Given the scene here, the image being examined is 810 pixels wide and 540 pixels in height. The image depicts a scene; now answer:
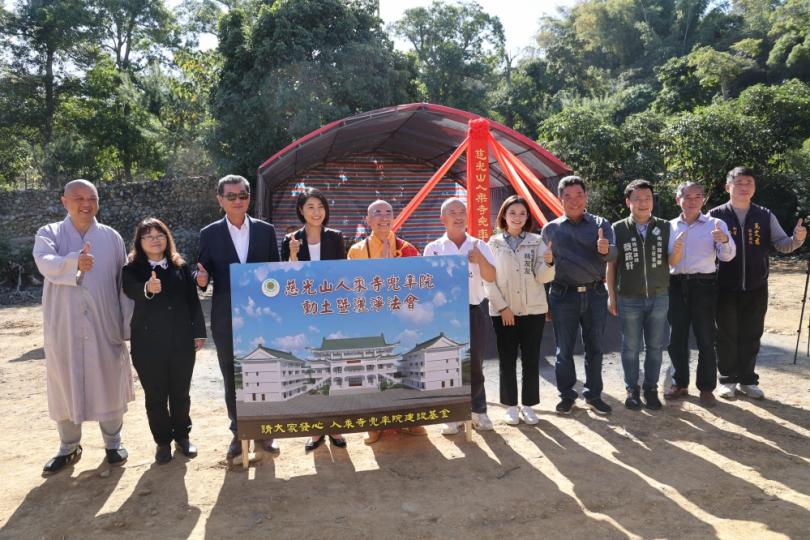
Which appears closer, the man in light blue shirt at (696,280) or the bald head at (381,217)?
the bald head at (381,217)

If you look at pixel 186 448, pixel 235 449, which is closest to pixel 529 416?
pixel 235 449

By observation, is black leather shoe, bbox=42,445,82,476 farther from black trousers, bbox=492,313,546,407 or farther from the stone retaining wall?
the stone retaining wall

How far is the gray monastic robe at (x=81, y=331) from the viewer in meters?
3.00

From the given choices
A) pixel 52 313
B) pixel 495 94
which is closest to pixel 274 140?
pixel 52 313

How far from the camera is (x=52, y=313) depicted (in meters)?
3.01

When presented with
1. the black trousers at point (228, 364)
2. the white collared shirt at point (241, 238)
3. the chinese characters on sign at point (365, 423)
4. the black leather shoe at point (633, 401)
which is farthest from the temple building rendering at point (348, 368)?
the black leather shoe at point (633, 401)

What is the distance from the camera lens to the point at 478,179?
758 cm

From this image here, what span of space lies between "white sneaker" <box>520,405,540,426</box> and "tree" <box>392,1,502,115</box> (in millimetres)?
19462

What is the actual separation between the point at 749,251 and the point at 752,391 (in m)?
0.98

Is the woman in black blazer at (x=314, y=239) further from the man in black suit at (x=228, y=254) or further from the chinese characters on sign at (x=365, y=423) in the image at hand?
the chinese characters on sign at (x=365, y=423)

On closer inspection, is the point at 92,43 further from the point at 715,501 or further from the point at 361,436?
the point at 715,501

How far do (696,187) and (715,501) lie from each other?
2.05 metres

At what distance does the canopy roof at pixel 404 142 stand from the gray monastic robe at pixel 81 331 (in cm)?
587

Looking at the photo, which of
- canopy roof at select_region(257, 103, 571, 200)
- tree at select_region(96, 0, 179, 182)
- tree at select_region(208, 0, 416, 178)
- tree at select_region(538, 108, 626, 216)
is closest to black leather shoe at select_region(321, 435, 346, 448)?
canopy roof at select_region(257, 103, 571, 200)
